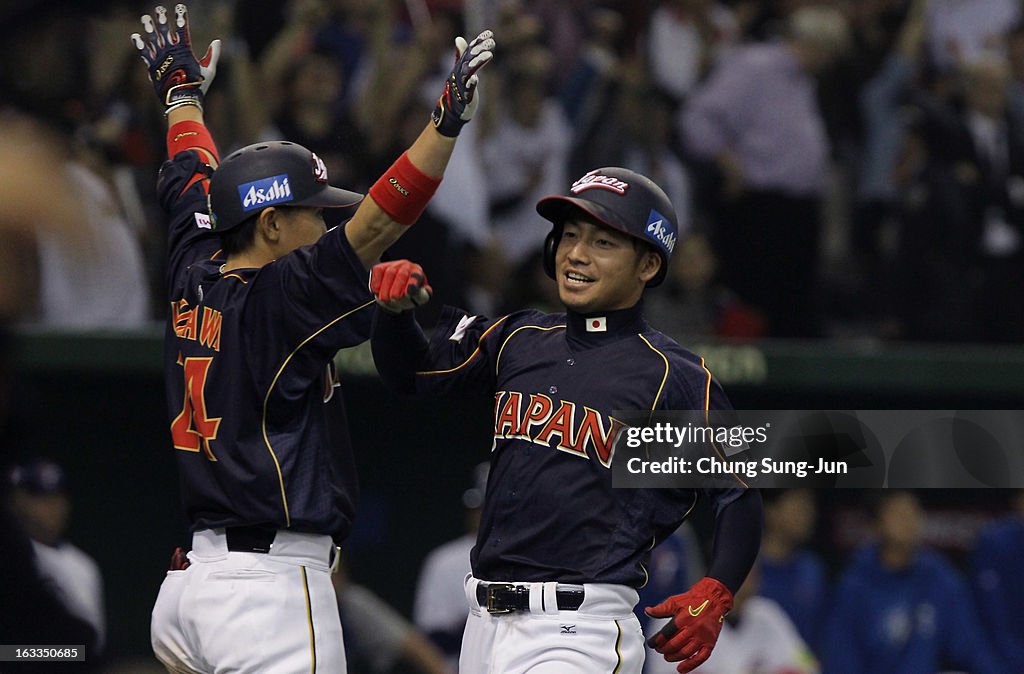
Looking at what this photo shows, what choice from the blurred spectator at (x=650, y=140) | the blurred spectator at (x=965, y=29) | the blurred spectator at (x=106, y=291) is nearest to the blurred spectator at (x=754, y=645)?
the blurred spectator at (x=650, y=140)

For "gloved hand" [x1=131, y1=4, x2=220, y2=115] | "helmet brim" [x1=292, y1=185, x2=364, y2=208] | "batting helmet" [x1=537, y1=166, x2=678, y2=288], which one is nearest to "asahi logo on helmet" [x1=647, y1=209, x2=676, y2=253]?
"batting helmet" [x1=537, y1=166, x2=678, y2=288]

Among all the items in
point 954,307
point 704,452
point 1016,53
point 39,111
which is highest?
point 1016,53

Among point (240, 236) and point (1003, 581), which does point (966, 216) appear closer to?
A: point (1003, 581)

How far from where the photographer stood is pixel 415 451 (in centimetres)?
816

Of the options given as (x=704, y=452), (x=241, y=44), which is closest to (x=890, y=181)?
(x=241, y=44)

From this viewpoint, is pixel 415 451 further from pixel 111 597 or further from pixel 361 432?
pixel 111 597

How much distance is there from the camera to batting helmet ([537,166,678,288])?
12.3ft

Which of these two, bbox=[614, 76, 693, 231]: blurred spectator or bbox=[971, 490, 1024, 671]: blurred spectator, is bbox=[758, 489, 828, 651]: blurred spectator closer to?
bbox=[971, 490, 1024, 671]: blurred spectator

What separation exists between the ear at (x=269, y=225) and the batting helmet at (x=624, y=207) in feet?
2.24

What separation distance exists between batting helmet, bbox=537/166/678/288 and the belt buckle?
2.90 feet

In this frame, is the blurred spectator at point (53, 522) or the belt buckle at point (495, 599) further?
the blurred spectator at point (53, 522)

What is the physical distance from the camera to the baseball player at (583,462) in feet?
11.7

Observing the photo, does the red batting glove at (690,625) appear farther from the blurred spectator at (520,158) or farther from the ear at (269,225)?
the blurred spectator at (520,158)

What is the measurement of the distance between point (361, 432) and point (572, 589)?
458 centimetres
